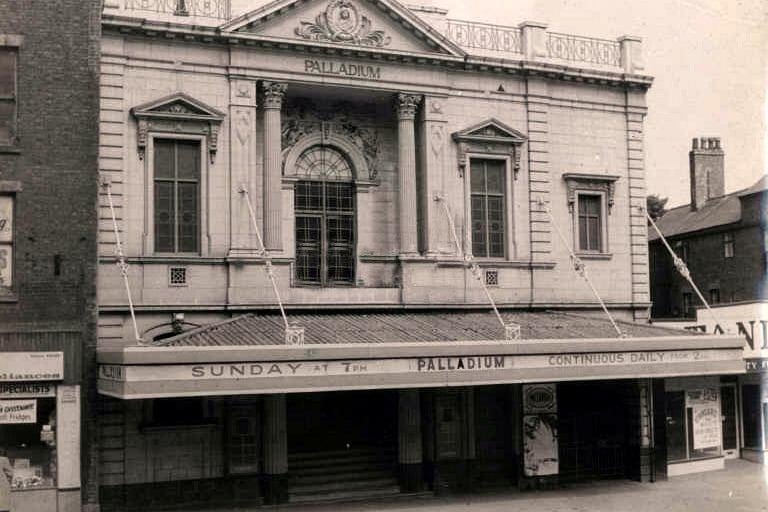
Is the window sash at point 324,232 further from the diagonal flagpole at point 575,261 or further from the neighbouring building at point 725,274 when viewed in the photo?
the neighbouring building at point 725,274

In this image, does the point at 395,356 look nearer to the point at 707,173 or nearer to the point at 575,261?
the point at 575,261

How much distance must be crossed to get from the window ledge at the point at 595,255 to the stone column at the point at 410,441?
238 inches

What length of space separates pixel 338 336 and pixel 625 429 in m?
9.81

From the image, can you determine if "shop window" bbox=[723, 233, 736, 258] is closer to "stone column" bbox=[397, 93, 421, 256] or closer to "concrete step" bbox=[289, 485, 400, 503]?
"stone column" bbox=[397, 93, 421, 256]

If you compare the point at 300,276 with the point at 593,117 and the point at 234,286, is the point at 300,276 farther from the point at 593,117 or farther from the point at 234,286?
the point at 593,117

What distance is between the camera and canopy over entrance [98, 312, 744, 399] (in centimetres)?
1738

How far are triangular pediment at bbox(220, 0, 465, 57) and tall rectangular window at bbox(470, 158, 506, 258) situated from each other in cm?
308

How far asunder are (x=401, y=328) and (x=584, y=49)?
33.6ft

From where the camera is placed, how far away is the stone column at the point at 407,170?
922 inches

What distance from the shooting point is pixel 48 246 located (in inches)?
766

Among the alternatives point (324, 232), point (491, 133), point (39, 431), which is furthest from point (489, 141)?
point (39, 431)

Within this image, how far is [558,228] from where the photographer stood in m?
24.8

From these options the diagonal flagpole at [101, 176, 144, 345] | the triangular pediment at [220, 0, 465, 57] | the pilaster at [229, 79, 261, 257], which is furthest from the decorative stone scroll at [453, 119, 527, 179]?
the diagonal flagpole at [101, 176, 144, 345]

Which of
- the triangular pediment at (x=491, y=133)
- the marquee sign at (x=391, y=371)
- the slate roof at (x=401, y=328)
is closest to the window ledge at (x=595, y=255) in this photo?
the slate roof at (x=401, y=328)
